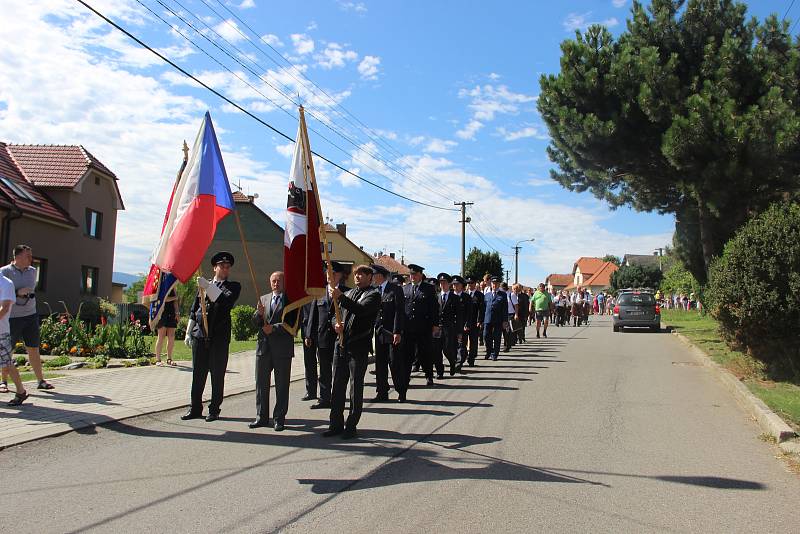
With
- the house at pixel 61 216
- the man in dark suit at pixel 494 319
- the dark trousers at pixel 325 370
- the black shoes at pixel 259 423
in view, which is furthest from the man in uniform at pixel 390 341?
the house at pixel 61 216

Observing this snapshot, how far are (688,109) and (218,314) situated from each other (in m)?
14.4

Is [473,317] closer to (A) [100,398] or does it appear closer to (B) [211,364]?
(B) [211,364]

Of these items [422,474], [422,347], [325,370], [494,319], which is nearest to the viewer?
[422,474]

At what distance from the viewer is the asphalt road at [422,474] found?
13.9ft

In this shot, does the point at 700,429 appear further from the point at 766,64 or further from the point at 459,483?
the point at 766,64

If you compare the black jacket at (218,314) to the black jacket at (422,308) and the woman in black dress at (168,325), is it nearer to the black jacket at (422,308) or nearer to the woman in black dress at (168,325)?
the black jacket at (422,308)

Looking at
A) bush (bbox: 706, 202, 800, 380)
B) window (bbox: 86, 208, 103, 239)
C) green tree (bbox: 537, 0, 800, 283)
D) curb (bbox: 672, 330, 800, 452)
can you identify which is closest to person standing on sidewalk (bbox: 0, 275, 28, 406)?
curb (bbox: 672, 330, 800, 452)

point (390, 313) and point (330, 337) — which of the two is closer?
point (330, 337)

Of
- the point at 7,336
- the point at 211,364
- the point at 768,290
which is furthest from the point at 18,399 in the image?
the point at 768,290

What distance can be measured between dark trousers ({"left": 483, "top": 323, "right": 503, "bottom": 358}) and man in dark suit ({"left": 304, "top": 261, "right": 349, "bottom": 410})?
7.28m

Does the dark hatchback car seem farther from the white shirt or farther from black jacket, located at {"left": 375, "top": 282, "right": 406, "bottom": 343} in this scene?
the white shirt

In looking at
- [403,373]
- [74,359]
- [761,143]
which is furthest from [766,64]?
[74,359]

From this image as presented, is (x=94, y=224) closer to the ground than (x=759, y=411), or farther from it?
farther from it

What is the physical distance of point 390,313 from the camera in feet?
30.9
